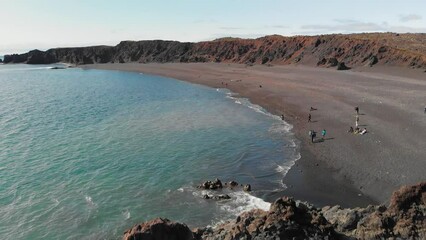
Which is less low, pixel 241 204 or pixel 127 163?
pixel 127 163

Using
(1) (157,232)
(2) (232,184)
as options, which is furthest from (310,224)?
(2) (232,184)

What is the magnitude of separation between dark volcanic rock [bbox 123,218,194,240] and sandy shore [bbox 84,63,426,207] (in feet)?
47.0

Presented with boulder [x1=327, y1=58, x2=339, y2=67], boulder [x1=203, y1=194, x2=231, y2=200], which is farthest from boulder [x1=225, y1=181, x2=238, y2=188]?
boulder [x1=327, y1=58, x2=339, y2=67]

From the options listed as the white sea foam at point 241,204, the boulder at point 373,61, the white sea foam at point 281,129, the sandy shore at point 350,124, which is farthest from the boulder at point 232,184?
the boulder at point 373,61

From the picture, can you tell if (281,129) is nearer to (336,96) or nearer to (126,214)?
(336,96)

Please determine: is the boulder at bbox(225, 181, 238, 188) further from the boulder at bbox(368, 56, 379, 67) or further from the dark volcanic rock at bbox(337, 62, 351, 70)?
the dark volcanic rock at bbox(337, 62, 351, 70)

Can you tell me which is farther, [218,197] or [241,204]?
[218,197]

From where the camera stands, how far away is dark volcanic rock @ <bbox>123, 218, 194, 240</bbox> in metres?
12.5

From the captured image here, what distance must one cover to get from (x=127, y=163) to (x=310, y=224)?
24.0m

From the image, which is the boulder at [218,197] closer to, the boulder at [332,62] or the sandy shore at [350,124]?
the sandy shore at [350,124]

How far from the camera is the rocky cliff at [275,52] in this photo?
8625 centimetres

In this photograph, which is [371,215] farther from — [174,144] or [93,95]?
[93,95]

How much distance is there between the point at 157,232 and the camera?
12586 mm

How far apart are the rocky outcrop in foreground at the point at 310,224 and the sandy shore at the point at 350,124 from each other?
1010 centimetres
